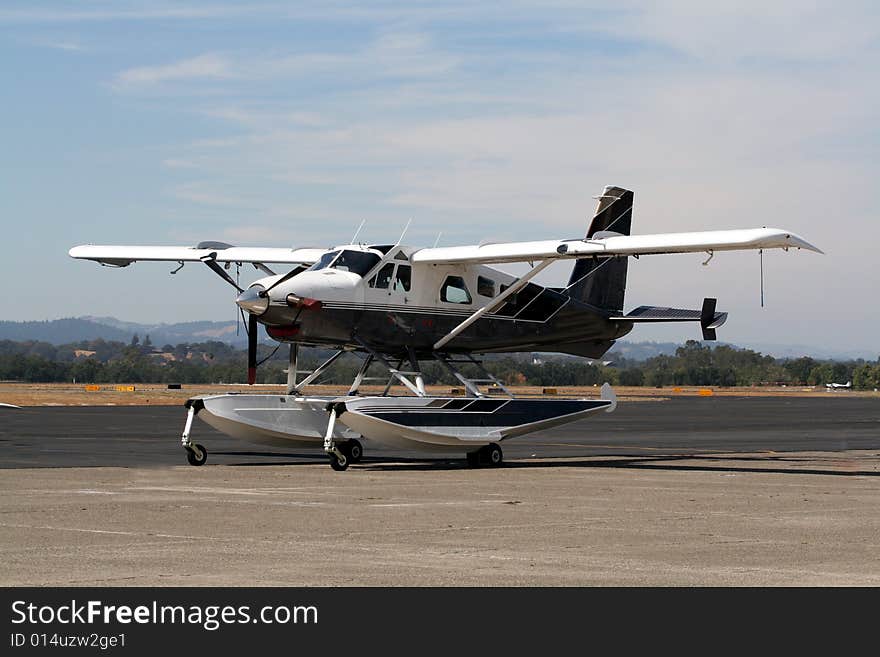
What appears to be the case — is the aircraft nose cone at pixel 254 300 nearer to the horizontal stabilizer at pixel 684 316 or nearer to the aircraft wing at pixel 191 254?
the aircraft wing at pixel 191 254

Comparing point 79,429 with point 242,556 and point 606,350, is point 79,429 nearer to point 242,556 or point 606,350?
point 606,350

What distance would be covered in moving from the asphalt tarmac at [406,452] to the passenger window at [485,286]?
3086 millimetres

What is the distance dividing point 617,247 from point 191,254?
8983 mm

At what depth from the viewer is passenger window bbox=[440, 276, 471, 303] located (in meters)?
23.7

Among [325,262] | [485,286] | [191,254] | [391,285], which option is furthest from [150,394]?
[325,262]

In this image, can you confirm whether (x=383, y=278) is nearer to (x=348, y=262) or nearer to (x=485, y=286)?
(x=348, y=262)

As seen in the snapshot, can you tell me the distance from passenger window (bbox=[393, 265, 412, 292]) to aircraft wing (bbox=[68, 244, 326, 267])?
297 centimetres

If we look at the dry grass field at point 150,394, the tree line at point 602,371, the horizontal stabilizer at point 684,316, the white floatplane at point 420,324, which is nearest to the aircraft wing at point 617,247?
the white floatplane at point 420,324

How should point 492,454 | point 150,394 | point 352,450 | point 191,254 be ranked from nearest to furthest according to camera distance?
point 352,450 < point 492,454 < point 191,254 < point 150,394

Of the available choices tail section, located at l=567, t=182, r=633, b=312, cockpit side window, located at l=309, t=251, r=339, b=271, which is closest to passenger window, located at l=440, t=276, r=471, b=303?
cockpit side window, located at l=309, t=251, r=339, b=271

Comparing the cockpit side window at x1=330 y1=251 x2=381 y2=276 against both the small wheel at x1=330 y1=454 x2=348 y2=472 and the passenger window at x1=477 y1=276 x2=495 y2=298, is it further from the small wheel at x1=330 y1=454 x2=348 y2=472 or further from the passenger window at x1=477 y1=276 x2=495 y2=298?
the small wheel at x1=330 y1=454 x2=348 y2=472

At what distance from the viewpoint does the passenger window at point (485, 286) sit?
953 inches

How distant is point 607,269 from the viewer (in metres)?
26.6
